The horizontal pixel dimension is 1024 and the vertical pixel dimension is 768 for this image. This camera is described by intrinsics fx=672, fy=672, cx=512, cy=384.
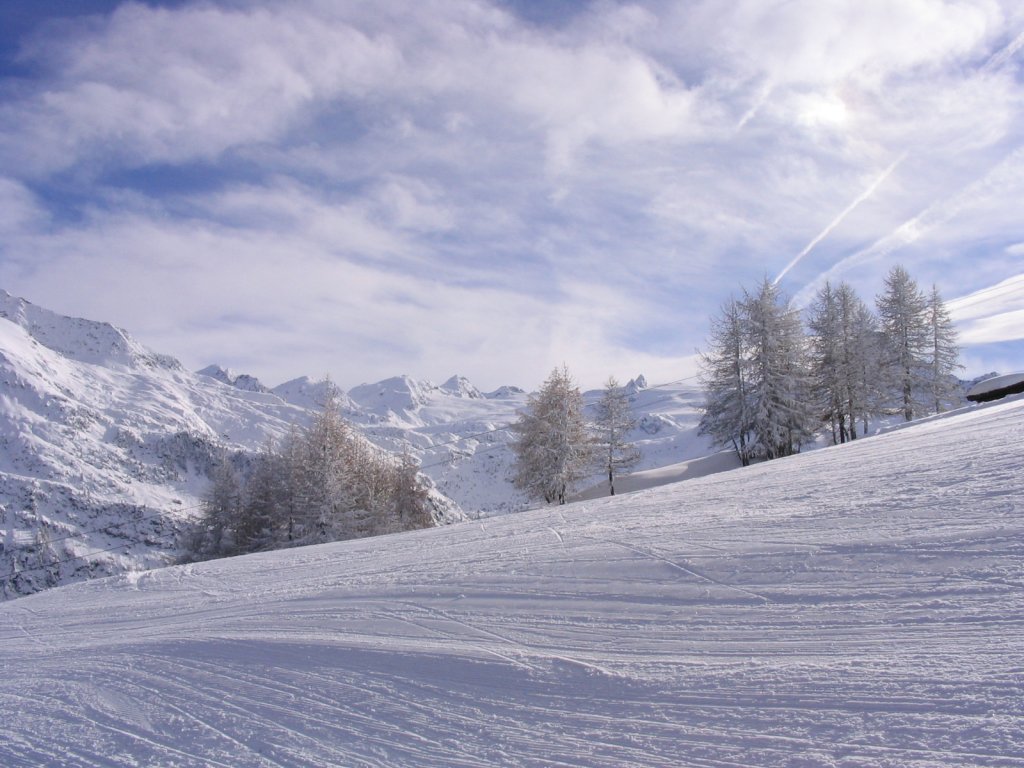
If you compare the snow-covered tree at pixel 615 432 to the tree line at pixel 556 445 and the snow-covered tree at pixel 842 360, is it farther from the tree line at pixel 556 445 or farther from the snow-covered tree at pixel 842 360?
the snow-covered tree at pixel 842 360

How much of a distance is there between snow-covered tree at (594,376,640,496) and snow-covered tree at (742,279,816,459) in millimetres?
7303

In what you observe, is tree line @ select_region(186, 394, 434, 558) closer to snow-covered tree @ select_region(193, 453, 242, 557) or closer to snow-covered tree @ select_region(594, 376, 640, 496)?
snow-covered tree @ select_region(193, 453, 242, 557)

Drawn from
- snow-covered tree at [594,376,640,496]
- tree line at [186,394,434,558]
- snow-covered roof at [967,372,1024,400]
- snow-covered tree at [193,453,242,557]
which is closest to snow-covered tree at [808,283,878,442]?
snow-covered roof at [967,372,1024,400]

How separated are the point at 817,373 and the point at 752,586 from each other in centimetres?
3330

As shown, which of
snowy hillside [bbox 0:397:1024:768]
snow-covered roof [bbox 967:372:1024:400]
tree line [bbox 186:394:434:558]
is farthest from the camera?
snow-covered roof [bbox 967:372:1024:400]

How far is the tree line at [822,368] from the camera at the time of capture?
113 feet

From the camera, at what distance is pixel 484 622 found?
8.04 m

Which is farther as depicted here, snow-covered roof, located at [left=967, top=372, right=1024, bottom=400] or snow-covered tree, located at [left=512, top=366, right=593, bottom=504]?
snow-covered roof, located at [left=967, top=372, right=1024, bottom=400]

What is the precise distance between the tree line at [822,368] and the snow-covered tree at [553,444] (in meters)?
7.24

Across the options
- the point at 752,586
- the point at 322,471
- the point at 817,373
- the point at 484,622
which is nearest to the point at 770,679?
the point at 752,586

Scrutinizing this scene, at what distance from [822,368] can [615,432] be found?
12.0 m

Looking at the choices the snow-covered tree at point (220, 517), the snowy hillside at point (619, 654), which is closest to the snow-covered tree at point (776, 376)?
the snowy hillside at point (619, 654)

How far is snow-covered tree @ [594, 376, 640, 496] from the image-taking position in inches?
1539

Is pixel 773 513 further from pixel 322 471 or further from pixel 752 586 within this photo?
pixel 322 471
